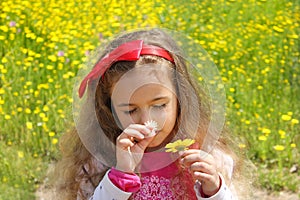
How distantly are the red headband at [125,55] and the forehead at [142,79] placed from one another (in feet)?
0.14

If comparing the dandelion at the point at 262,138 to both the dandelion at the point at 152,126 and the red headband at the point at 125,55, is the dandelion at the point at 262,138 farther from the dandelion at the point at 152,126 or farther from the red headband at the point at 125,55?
the dandelion at the point at 152,126

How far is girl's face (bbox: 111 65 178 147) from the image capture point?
1746mm

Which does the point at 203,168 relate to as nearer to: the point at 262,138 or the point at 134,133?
the point at 134,133

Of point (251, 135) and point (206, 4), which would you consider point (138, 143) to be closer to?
point (251, 135)

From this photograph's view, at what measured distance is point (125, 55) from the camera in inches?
72.6

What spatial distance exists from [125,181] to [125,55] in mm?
314

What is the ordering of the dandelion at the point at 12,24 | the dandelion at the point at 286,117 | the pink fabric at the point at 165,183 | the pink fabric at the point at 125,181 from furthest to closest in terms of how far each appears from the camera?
the dandelion at the point at 12,24, the dandelion at the point at 286,117, the pink fabric at the point at 165,183, the pink fabric at the point at 125,181

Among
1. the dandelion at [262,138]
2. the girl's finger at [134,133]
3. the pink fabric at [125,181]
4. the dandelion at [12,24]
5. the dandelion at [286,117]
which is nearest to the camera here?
the girl's finger at [134,133]

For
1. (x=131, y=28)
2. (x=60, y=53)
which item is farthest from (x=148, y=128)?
(x=131, y=28)

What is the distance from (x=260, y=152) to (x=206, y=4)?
1.47 metres

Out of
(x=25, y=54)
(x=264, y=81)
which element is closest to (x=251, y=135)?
(x=264, y=81)

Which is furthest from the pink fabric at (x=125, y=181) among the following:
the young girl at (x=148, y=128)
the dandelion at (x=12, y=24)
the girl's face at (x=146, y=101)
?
the dandelion at (x=12, y=24)

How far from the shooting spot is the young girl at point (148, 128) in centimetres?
177

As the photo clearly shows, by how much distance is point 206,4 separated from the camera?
14.9 ft
